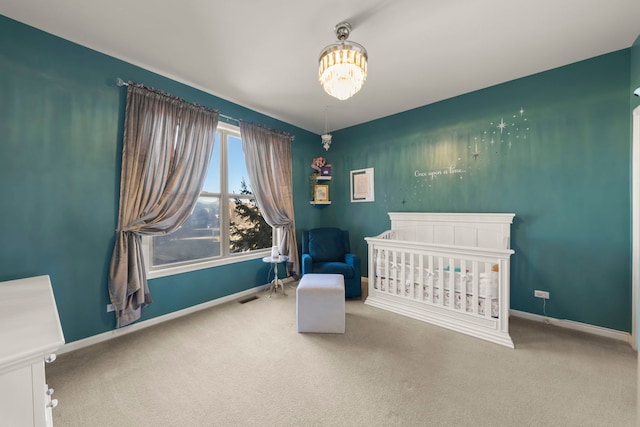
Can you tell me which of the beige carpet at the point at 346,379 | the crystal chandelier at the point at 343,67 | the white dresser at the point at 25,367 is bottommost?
the beige carpet at the point at 346,379

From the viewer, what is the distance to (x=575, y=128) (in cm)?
236

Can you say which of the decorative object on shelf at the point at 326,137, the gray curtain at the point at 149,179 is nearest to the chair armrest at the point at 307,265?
the gray curtain at the point at 149,179

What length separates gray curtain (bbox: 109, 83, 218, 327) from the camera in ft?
7.23

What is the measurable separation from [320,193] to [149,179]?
8.12 feet

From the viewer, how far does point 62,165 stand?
6.46 ft

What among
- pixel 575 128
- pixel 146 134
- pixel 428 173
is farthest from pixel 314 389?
pixel 575 128

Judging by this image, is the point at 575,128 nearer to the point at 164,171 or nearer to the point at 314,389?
the point at 314,389

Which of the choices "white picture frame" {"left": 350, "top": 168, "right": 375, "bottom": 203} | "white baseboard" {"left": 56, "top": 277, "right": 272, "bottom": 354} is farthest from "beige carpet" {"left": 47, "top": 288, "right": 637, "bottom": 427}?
"white picture frame" {"left": 350, "top": 168, "right": 375, "bottom": 203}

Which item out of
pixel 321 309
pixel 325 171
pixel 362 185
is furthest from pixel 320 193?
pixel 321 309

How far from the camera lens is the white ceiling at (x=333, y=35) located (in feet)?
5.51

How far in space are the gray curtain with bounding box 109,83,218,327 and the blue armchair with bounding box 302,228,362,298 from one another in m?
1.63

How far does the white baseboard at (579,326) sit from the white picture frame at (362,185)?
2.26 meters

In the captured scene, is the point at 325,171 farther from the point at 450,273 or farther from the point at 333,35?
the point at 450,273

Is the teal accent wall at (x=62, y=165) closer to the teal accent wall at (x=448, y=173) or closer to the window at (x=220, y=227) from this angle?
the teal accent wall at (x=448, y=173)
